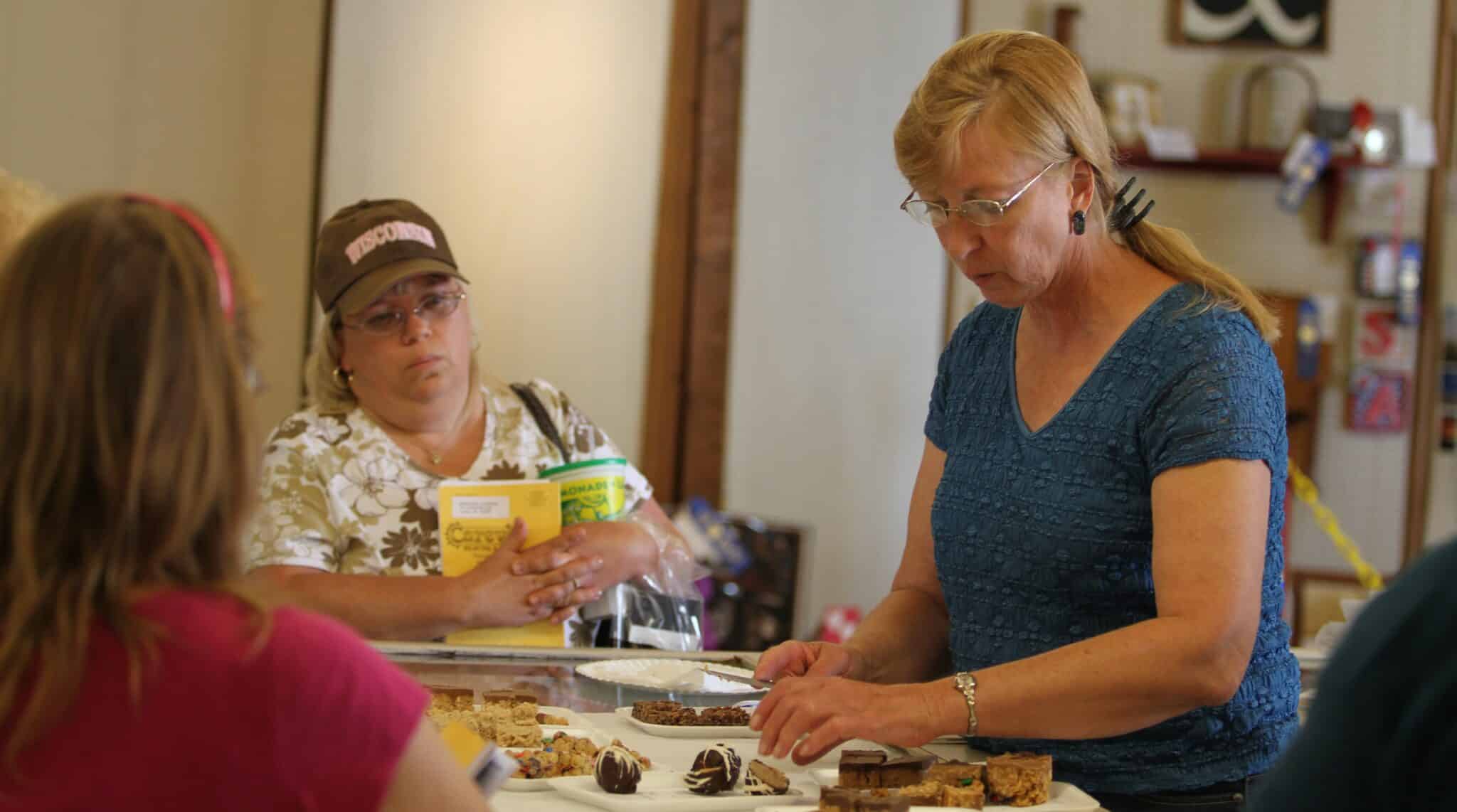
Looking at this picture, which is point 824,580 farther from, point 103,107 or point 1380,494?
point 103,107

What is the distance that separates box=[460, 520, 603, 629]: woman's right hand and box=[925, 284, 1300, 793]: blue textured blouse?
730 millimetres

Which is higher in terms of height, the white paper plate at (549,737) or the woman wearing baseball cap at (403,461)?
the woman wearing baseball cap at (403,461)

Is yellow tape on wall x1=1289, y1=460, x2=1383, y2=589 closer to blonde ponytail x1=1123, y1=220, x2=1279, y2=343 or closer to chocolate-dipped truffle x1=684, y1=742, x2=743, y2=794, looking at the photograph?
blonde ponytail x1=1123, y1=220, x2=1279, y2=343

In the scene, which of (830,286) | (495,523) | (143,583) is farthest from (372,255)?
(830,286)

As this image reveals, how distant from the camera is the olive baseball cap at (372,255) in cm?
244

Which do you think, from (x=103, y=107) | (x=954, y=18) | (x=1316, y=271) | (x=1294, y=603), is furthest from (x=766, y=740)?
(x=1316, y=271)

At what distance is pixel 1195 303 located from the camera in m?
1.68

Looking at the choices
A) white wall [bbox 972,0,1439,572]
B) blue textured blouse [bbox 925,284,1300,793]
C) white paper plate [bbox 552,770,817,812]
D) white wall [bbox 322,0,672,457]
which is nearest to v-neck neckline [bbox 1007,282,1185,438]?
blue textured blouse [bbox 925,284,1300,793]

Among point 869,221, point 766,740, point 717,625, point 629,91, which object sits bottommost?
point 717,625

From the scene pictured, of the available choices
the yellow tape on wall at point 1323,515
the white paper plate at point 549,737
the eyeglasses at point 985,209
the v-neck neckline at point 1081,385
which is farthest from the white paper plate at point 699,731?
the yellow tape on wall at point 1323,515

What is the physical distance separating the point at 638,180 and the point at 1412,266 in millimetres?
2842

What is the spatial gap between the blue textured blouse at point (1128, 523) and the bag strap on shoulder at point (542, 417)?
38.6 inches

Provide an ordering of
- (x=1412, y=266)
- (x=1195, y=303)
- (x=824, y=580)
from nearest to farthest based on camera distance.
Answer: (x=1195, y=303) → (x=824, y=580) → (x=1412, y=266)

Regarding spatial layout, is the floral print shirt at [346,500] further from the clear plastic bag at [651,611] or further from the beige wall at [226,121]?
the beige wall at [226,121]
